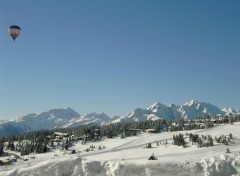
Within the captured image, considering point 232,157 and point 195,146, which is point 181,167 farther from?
point 195,146

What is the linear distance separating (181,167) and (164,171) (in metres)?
2.05

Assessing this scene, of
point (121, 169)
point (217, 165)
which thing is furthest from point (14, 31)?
point (217, 165)

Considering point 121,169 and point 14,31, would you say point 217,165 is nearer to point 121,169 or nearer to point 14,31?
point 121,169

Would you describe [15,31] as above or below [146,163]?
above

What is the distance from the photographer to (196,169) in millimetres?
42531

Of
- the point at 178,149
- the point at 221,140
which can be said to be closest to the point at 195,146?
the point at 178,149

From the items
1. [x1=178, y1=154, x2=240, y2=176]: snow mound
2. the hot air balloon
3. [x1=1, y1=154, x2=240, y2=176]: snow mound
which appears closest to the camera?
[x1=1, y1=154, x2=240, y2=176]: snow mound

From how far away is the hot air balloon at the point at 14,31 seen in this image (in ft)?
276

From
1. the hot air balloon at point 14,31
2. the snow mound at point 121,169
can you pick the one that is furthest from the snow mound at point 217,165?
the hot air balloon at point 14,31

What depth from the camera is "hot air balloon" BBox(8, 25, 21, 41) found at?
8419cm

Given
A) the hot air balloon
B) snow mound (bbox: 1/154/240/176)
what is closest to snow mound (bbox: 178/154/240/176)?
snow mound (bbox: 1/154/240/176)

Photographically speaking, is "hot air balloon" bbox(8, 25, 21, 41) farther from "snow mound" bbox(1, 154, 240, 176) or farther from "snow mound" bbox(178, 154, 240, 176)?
"snow mound" bbox(178, 154, 240, 176)

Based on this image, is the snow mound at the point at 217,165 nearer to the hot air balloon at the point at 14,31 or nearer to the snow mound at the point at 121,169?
the snow mound at the point at 121,169

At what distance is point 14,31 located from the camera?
8456 centimetres
